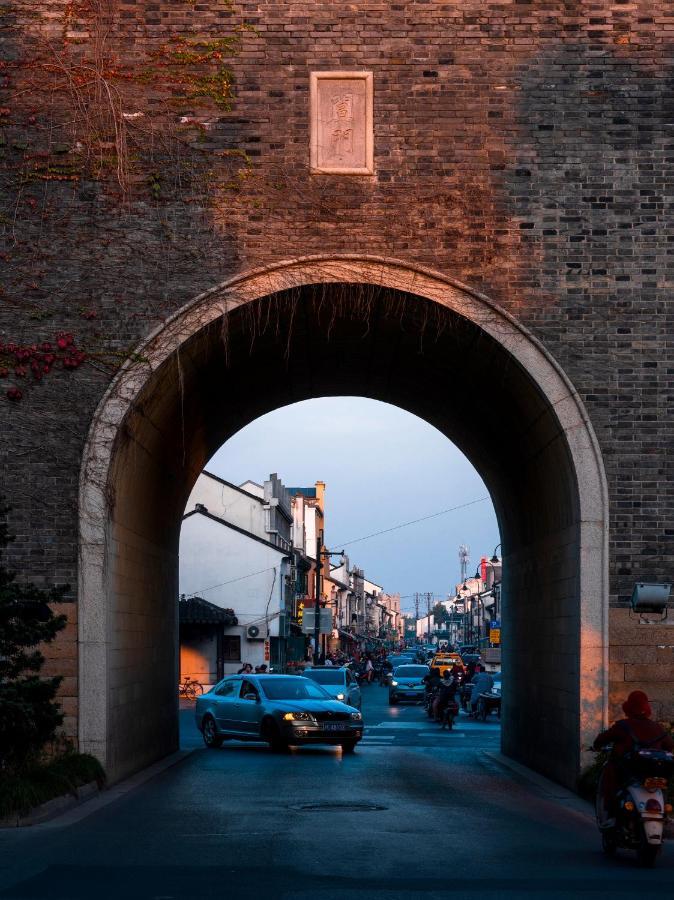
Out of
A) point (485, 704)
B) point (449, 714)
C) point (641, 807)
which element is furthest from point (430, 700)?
point (641, 807)

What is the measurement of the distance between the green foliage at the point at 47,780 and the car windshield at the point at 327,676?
23.2m

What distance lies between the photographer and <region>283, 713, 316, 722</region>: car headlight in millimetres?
25234

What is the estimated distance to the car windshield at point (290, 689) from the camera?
26.5m

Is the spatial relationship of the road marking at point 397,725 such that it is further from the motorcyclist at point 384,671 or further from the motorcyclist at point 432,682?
the motorcyclist at point 384,671

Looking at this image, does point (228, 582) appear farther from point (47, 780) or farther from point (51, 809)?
point (51, 809)

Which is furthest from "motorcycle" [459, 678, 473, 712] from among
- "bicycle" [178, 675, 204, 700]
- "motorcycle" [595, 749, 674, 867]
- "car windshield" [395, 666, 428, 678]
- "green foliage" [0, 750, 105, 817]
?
A: "motorcycle" [595, 749, 674, 867]

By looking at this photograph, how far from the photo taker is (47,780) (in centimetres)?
1438

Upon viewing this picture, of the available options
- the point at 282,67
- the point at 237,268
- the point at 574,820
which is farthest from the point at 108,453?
the point at 574,820

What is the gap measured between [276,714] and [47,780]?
11.3 metres

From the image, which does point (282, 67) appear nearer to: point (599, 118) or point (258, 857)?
point (599, 118)

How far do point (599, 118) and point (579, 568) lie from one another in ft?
18.0

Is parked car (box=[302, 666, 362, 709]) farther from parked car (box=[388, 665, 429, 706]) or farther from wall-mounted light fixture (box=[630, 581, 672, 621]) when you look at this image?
wall-mounted light fixture (box=[630, 581, 672, 621])

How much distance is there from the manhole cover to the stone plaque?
24.8 feet

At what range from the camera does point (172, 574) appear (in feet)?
76.5
